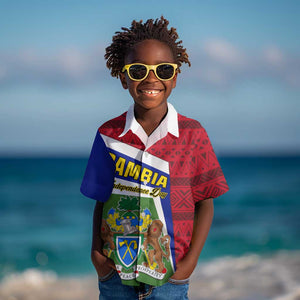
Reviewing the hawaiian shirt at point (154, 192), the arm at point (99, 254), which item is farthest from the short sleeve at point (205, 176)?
the arm at point (99, 254)

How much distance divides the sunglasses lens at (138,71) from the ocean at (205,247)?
418 cm

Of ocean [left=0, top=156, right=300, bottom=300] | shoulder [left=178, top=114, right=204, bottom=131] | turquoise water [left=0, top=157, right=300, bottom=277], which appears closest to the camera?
shoulder [left=178, top=114, right=204, bottom=131]

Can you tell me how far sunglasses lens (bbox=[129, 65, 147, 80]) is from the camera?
234 centimetres

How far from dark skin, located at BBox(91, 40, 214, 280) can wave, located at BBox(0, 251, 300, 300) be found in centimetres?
362

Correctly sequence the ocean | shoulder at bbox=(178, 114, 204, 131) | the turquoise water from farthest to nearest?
the turquoise water, the ocean, shoulder at bbox=(178, 114, 204, 131)

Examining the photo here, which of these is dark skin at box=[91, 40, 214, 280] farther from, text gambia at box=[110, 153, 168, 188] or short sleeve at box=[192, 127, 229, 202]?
text gambia at box=[110, 153, 168, 188]

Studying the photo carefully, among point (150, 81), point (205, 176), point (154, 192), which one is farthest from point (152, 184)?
point (150, 81)

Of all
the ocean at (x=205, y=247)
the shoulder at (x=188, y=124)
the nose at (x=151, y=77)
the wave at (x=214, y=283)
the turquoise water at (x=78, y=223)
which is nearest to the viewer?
the nose at (x=151, y=77)

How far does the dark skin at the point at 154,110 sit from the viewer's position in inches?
92.7

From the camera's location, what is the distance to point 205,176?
7.89 ft

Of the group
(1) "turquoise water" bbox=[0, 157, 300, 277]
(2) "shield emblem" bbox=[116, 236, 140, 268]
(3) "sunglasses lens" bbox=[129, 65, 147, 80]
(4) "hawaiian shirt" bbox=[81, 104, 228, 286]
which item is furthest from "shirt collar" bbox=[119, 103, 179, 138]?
(1) "turquoise water" bbox=[0, 157, 300, 277]

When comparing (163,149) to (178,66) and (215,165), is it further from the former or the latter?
(178,66)

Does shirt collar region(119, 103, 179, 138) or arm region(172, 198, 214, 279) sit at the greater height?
shirt collar region(119, 103, 179, 138)

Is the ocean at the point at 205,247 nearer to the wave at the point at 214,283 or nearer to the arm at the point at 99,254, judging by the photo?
the wave at the point at 214,283
